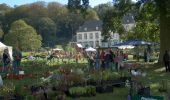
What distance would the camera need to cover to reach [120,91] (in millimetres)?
16312

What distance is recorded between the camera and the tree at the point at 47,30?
134 m

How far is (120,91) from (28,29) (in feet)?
279

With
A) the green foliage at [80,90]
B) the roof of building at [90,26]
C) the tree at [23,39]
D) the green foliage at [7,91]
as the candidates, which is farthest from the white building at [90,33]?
the green foliage at [7,91]

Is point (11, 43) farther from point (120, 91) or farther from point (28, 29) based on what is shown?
point (120, 91)

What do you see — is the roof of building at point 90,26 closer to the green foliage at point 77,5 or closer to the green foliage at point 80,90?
the green foliage at point 77,5

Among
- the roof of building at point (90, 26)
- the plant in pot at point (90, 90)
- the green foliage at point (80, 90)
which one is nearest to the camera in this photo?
the green foliage at point (80, 90)

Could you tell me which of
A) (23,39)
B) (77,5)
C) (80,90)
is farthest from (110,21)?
(23,39)

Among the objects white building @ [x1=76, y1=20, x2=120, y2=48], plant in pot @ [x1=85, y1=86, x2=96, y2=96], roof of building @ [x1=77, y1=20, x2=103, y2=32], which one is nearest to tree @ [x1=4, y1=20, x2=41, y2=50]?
roof of building @ [x1=77, y1=20, x2=103, y2=32]

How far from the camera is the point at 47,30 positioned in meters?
136

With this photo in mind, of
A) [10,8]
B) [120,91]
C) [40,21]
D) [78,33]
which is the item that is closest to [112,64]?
[120,91]

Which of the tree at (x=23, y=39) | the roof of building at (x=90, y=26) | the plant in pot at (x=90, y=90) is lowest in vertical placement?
the plant in pot at (x=90, y=90)

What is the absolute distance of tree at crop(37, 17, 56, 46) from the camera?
133750 mm

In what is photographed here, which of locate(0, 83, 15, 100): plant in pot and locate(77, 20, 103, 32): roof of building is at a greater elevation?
locate(77, 20, 103, 32): roof of building

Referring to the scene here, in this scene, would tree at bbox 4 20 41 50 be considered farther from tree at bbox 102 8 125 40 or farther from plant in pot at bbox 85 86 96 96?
plant in pot at bbox 85 86 96 96
